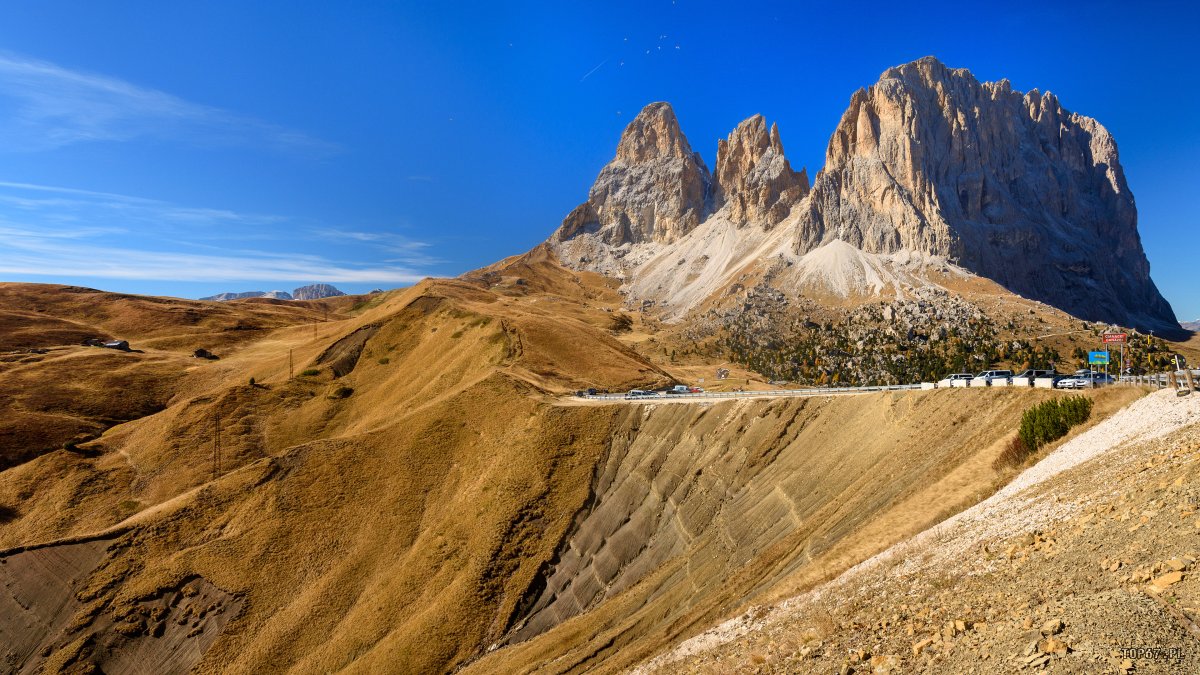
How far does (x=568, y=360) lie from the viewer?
81.2m

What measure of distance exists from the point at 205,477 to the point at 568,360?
4290 cm

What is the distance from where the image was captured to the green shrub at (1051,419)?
28188 mm

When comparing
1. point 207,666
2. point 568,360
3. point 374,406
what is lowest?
point 207,666

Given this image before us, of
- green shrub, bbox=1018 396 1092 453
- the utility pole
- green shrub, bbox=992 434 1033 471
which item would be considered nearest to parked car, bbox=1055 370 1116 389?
green shrub, bbox=1018 396 1092 453

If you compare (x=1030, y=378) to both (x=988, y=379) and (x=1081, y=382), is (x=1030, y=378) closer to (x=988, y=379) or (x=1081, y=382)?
(x=988, y=379)

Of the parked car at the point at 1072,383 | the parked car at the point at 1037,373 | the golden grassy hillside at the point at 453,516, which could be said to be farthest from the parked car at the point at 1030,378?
the golden grassy hillside at the point at 453,516

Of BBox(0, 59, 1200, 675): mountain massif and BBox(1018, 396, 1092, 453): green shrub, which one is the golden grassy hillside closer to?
BBox(0, 59, 1200, 675): mountain massif

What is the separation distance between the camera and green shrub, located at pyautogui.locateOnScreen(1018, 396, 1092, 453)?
28.2m

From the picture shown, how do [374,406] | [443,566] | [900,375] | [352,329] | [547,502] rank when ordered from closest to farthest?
[443,566]
[547,502]
[374,406]
[352,329]
[900,375]

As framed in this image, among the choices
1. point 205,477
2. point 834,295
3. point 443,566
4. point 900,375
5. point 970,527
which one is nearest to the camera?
point 970,527

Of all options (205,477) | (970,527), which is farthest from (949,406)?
(205,477)

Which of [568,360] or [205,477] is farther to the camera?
[568,360]

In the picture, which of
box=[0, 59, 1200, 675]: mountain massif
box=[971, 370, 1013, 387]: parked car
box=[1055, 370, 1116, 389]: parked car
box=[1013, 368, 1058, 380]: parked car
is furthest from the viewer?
box=[1013, 368, 1058, 380]: parked car

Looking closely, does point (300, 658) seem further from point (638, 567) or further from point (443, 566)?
point (638, 567)
